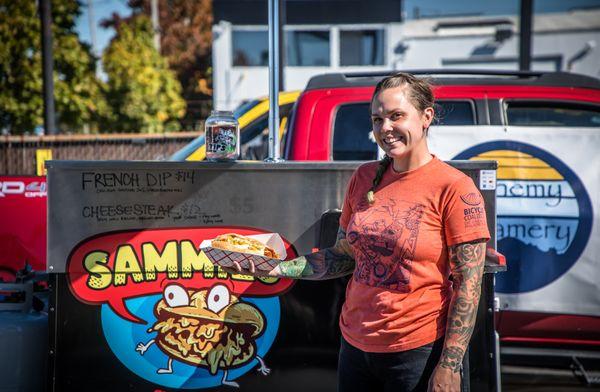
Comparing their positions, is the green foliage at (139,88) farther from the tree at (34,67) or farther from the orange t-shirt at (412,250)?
the orange t-shirt at (412,250)

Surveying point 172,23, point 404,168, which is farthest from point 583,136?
point 172,23

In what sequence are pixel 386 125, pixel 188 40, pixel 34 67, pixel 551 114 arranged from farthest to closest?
1. pixel 188 40
2. pixel 34 67
3. pixel 551 114
4. pixel 386 125

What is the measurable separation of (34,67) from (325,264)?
45.7ft

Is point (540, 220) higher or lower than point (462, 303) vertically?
higher

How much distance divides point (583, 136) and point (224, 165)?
2.53 metres

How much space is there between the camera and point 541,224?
415cm

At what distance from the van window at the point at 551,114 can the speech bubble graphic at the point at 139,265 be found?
7.66 ft

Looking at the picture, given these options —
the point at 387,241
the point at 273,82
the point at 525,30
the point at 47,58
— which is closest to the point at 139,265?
the point at 273,82

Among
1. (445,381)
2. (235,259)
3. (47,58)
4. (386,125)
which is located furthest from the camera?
(47,58)

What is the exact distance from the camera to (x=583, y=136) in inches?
165

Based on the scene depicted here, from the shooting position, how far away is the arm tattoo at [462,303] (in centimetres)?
216

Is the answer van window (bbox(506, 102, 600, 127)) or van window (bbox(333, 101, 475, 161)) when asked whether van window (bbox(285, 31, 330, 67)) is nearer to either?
van window (bbox(506, 102, 600, 127))

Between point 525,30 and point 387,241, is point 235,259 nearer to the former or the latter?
point 387,241

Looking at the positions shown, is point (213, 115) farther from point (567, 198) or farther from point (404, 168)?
point (567, 198)
